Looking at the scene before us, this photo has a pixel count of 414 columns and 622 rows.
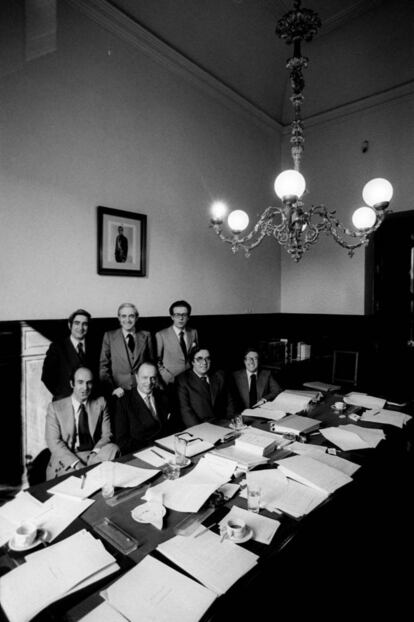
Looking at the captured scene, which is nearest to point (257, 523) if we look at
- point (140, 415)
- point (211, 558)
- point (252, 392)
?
point (211, 558)

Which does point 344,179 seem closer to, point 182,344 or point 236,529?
point 182,344

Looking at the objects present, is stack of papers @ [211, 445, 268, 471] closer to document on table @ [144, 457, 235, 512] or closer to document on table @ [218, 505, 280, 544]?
document on table @ [144, 457, 235, 512]

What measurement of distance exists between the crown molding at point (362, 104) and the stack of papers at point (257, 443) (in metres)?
5.12

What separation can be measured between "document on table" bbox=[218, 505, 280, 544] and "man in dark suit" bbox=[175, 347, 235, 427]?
172cm

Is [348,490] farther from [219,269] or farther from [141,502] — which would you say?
[219,269]

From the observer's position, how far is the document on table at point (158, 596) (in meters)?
1.06

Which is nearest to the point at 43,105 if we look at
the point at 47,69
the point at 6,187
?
the point at 47,69

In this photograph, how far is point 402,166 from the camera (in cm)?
513

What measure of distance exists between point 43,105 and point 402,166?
177 inches

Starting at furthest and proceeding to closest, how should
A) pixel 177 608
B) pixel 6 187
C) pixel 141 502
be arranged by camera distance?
pixel 6 187 < pixel 141 502 < pixel 177 608

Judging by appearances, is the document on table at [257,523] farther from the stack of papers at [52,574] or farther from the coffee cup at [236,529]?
the stack of papers at [52,574]

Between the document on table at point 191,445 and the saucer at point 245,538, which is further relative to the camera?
the document on table at point 191,445

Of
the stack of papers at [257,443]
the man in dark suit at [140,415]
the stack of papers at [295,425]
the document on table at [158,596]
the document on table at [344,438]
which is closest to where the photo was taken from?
the document on table at [158,596]

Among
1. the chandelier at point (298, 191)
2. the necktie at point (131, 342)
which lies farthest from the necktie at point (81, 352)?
the chandelier at point (298, 191)
